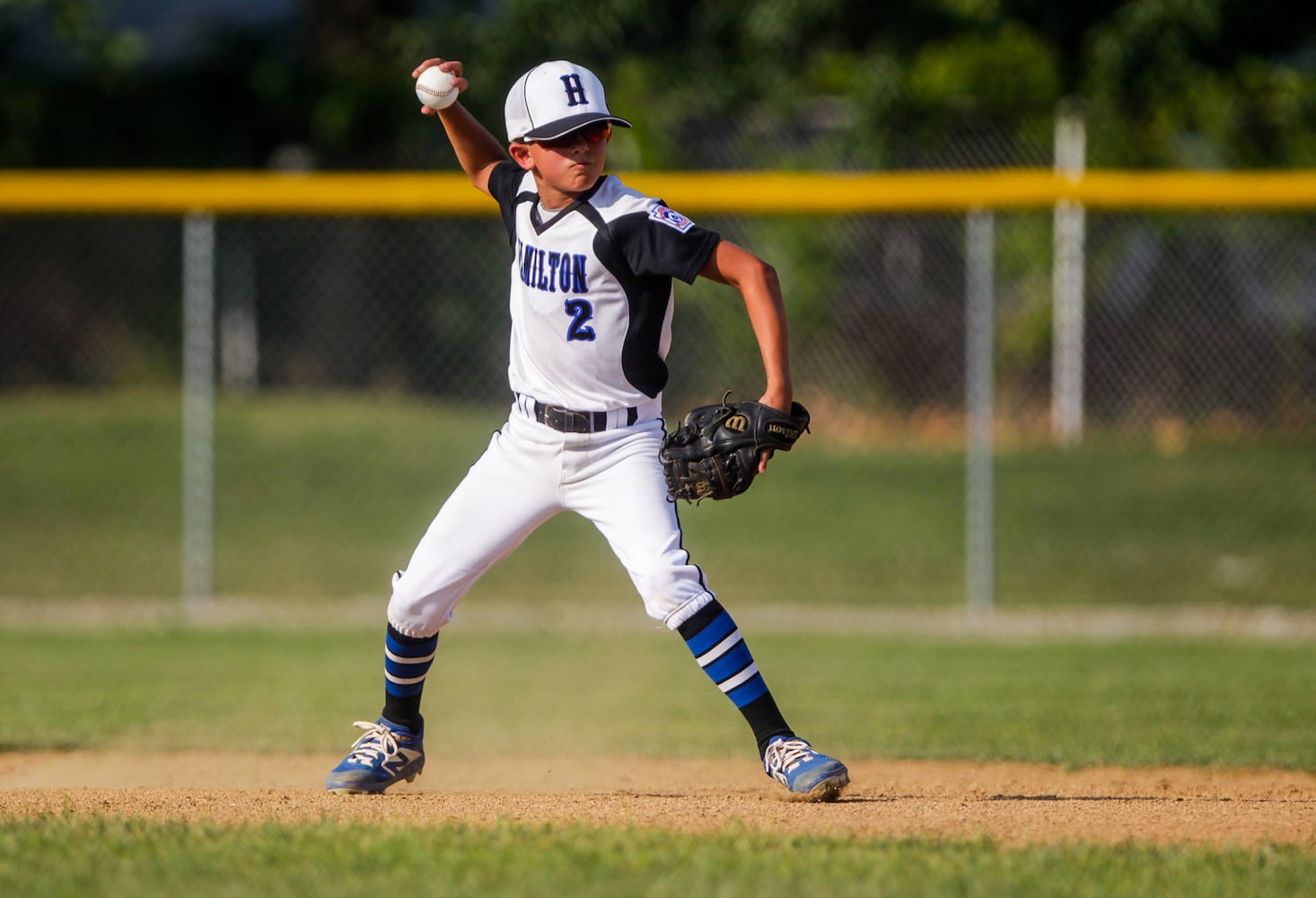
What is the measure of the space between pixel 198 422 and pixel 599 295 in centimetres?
570

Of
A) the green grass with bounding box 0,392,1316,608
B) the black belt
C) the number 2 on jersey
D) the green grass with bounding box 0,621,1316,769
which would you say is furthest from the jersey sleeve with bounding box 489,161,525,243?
the green grass with bounding box 0,392,1316,608

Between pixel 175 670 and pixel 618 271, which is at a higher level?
pixel 618 271

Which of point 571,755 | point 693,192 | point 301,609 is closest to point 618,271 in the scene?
point 571,755

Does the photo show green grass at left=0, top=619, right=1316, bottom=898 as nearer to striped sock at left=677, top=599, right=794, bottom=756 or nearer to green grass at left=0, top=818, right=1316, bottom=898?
green grass at left=0, top=818, right=1316, bottom=898

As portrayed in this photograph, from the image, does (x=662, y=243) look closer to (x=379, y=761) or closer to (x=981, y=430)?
(x=379, y=761)

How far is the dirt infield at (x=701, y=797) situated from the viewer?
3.77 meters

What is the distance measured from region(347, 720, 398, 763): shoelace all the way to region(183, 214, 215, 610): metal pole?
16.4ft

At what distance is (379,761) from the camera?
4.50m

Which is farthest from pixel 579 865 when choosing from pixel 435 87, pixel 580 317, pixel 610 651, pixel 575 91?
pixel 610 651

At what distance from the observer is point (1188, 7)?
12.3 m

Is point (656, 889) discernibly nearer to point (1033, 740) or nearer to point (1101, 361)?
point (1033, 740)

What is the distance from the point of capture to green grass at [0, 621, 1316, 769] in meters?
5.87

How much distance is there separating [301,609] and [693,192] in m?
3.51

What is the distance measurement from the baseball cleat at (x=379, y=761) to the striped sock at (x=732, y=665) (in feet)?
3.21
